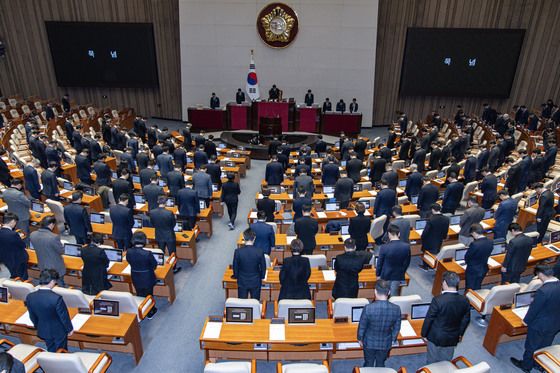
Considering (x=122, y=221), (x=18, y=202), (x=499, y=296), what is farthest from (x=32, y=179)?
(x=499, y=296)

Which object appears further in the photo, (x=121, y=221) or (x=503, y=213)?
(x=503, y=213)

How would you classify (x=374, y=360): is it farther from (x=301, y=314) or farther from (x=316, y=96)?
(x=316, y=96)

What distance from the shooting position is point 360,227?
8.07m

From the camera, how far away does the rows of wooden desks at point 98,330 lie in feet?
18.8

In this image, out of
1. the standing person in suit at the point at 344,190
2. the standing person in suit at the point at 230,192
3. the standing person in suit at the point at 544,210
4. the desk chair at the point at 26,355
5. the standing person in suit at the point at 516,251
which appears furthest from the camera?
the standing person in suit at the point at 344,190

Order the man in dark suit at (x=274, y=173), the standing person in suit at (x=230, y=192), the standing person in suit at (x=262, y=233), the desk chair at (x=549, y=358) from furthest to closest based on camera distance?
the man in dark suit at (x=274, y=173)
the standing person in suit at (x=230, y=192)
the standing person in suit at (x=262, y=233)
the desk chair at (x=549, y=358)

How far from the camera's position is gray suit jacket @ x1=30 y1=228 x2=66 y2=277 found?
686 centimetres

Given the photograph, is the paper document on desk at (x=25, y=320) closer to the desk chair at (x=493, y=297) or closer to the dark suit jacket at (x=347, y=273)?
the dark suit jacket at (x=347, y=273)

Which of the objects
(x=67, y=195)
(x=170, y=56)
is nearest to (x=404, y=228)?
(x=67, y=195)

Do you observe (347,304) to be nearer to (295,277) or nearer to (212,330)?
(295,277)

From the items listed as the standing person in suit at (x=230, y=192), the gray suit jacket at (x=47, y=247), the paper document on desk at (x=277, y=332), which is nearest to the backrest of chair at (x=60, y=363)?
the paper document on desk at (x=277, y=332)

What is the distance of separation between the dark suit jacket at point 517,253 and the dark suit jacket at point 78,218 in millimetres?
7939

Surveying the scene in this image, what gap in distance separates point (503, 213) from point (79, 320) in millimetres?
8303

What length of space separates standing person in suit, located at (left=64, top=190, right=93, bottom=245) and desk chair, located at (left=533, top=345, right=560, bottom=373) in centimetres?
807
